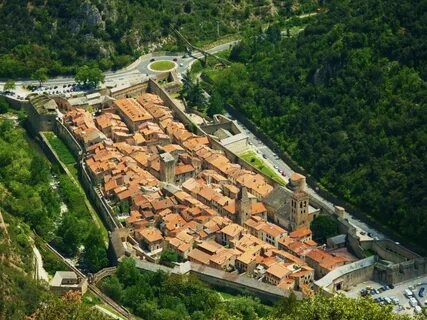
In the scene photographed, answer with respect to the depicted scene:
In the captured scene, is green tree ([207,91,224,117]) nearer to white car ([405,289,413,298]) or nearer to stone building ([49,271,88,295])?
stone building ([49,271,88,295])

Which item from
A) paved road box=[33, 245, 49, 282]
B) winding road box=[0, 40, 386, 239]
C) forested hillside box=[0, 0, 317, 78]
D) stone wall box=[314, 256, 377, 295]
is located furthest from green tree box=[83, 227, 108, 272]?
forested hillside box=[0, 0, 317, 78]

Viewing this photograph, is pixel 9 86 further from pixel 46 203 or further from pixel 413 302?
pixel 413 302

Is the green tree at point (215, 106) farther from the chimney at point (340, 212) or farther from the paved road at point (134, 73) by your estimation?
the chimney at point (340, 212)

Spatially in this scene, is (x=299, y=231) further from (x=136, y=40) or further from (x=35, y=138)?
(x=136, y=40)

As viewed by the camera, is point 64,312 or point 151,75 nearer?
point 64,312

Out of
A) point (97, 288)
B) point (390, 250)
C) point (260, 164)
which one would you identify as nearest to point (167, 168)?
point (260, 164)

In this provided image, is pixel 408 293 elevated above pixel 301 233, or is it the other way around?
pixel 301 233
